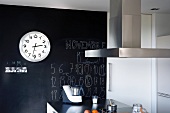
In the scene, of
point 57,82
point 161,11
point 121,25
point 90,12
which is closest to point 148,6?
point 161,11

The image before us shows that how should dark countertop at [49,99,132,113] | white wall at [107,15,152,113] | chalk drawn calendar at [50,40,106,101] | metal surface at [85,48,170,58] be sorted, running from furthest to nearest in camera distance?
white wall at [107,15,152,113] → chalk drawn calendar at [50,40,106,101] → dark countertop at [49,99,132,113] → metal surface at [85,48,170,58]

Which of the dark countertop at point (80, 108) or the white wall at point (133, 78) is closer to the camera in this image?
the dark countertop at point (80, 108)

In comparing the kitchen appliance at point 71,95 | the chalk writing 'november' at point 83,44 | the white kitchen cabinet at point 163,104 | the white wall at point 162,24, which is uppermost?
the white wall at point 162,24

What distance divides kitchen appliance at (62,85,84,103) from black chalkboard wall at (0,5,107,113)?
0.36 metres

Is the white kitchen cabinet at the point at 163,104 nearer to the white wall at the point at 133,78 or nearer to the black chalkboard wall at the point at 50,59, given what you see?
the white wall at the point at 133,78

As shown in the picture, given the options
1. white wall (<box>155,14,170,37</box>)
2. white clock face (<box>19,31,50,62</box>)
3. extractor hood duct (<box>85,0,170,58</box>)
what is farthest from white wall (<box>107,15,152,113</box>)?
extractor hood duct (<box>85,0,170,58</box>)

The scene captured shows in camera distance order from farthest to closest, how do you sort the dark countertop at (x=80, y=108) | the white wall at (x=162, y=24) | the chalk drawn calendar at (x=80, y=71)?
the white wall at (x=162, y=24) → the chalk drawn calendar at (x=80, y=71) → the dark countertop at (x=80, y=108)

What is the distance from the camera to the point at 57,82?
3.93 m

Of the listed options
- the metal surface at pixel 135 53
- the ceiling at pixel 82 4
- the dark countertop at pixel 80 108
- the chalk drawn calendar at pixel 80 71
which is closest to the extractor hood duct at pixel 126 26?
the metal surface at pixel 135 53

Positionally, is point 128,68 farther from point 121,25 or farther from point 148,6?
point 121,25

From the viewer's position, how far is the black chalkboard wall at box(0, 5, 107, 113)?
3742mm

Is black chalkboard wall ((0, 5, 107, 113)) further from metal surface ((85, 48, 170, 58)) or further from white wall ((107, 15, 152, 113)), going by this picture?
metal surface ((85, 48, 170, 58))

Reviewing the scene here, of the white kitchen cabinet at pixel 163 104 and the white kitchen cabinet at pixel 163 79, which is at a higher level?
the white kitchen cabinet at pixel 163 79

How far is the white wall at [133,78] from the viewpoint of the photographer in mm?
4195
